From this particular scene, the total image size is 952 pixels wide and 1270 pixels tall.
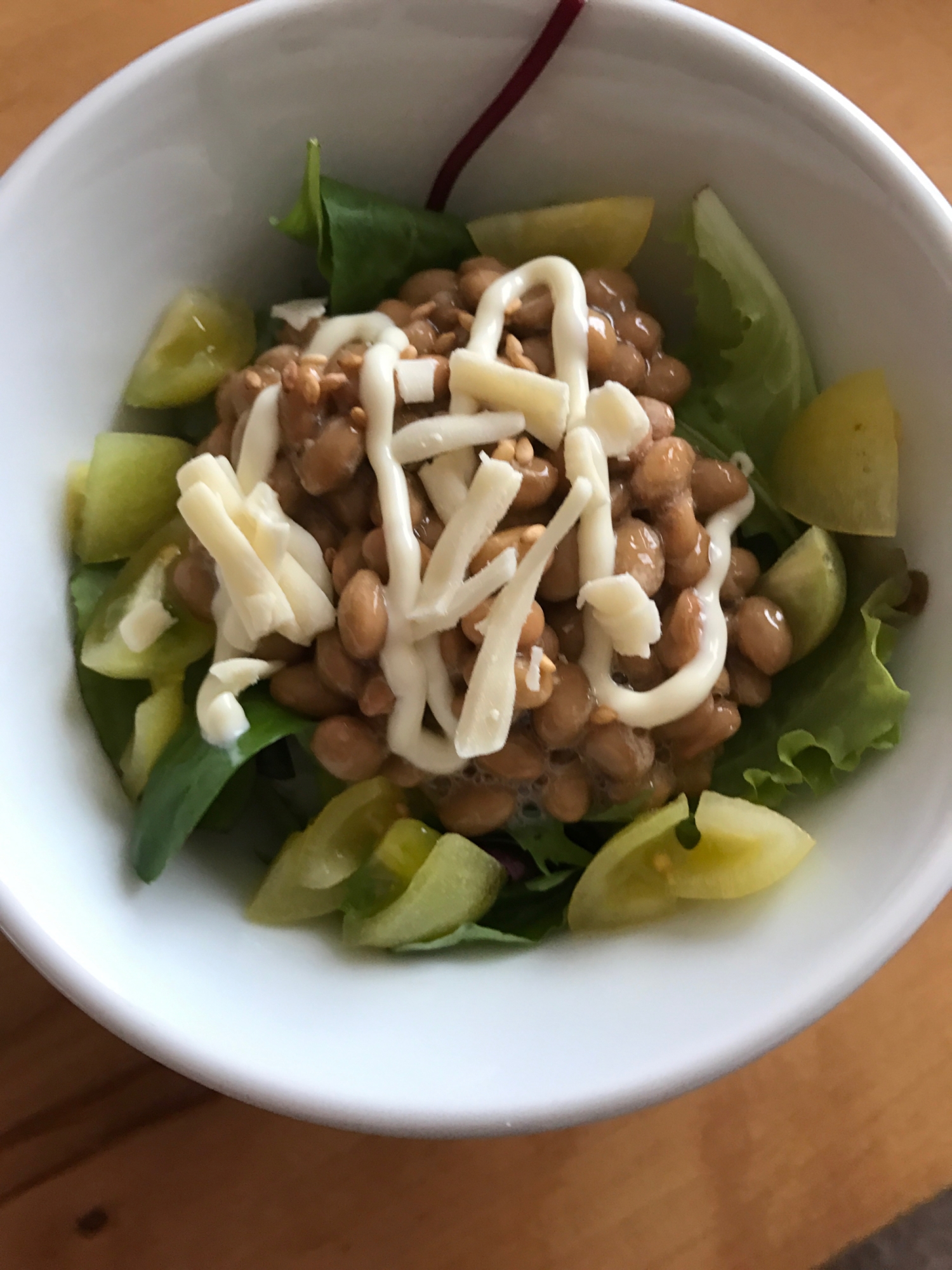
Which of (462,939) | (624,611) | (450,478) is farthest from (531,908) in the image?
(450,478)

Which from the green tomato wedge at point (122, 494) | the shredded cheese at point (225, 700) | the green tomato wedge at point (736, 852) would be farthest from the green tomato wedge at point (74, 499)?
the green tomato wedge at point (736, 852)

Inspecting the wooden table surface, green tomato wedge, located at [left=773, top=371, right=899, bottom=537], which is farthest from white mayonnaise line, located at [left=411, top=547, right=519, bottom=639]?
the wooden table surface

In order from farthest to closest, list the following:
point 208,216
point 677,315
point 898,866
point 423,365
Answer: point 677,315
point 208,216
point 423,365
point 898,866

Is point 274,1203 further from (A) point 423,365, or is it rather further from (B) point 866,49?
(B) point 866,49

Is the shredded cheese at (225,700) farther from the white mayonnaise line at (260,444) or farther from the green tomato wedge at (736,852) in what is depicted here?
the green tomato wedge at (736,852)

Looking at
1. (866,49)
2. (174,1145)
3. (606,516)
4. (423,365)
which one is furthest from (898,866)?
(866,49)

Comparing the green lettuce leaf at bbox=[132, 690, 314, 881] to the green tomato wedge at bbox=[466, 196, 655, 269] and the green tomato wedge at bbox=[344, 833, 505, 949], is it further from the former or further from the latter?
the green tomato wedge at bbox=[466, 196, 655, 269]
